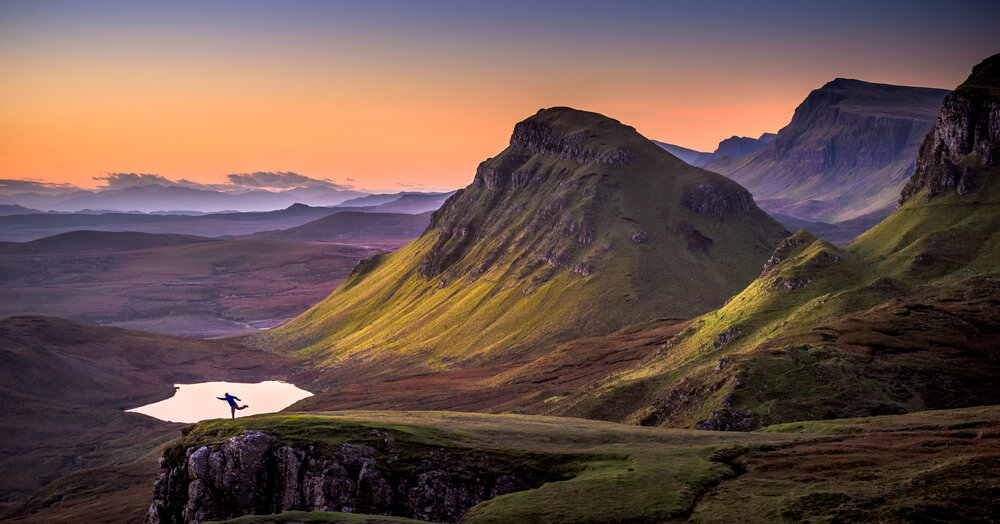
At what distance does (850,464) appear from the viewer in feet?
176

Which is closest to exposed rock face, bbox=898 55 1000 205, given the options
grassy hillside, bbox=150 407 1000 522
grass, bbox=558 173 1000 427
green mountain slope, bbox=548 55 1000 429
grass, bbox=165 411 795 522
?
green mountain slope, bbox=548 55 1000 429

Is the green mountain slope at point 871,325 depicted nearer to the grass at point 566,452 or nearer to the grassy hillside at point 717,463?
the grassy hillside at point 717,463

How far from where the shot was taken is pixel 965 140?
163000 millimetres

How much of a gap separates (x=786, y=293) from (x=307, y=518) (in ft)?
396

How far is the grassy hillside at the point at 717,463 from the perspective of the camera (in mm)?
43594

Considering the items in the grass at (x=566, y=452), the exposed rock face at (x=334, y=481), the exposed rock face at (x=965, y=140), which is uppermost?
the exposed rock face at (x=965, y=140)

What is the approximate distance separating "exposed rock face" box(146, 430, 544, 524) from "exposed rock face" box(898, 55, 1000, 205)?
482ft

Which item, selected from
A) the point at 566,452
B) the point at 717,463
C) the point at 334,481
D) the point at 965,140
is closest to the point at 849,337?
the point at 717,463

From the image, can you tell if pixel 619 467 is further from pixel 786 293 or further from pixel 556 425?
pixel 786 293

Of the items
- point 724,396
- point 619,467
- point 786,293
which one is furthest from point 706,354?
point 619,467

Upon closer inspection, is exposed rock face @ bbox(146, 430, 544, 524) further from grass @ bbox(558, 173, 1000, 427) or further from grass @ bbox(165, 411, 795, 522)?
grass @ bbox(558, 173, 1000, 427)

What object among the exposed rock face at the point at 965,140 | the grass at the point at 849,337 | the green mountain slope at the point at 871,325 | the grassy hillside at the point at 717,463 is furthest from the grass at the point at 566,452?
the exposed rock face at the point at 965,140

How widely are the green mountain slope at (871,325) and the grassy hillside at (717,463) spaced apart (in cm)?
1952

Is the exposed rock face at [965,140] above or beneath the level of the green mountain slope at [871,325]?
above
